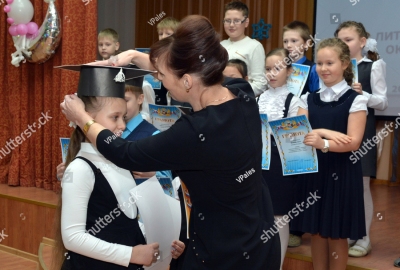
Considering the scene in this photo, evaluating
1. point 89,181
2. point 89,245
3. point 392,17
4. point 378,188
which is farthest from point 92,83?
point 378,188

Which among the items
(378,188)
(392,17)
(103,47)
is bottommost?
(378,188)

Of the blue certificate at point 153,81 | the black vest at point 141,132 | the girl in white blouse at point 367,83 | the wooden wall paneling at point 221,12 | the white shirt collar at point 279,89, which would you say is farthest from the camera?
the wooden wall paneling at point 221,12

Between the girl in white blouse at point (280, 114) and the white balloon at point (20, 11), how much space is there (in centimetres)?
260

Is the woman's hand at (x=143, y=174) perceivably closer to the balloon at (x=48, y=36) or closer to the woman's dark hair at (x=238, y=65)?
the woman's dark hair at (x=238, y=65)

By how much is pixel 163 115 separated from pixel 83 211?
133 centimetres

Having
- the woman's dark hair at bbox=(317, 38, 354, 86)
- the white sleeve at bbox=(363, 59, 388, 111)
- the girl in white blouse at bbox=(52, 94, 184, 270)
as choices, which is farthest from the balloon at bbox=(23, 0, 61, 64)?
the girl in white blouse at bbox=(52, 94, 184, 270)

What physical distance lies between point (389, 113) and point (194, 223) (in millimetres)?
4365

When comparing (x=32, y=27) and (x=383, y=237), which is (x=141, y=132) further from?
(x=32, y=27)

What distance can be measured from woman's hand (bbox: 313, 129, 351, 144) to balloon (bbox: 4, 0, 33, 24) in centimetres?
312

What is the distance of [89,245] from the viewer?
1.68 m

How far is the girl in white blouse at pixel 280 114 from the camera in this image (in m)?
2.93

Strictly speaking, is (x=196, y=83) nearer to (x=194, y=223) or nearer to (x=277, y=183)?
(x=194, y=223)

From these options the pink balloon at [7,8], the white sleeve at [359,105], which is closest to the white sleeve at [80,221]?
the white sleeve at [359,105]

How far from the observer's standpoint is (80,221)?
1684 millimetres
